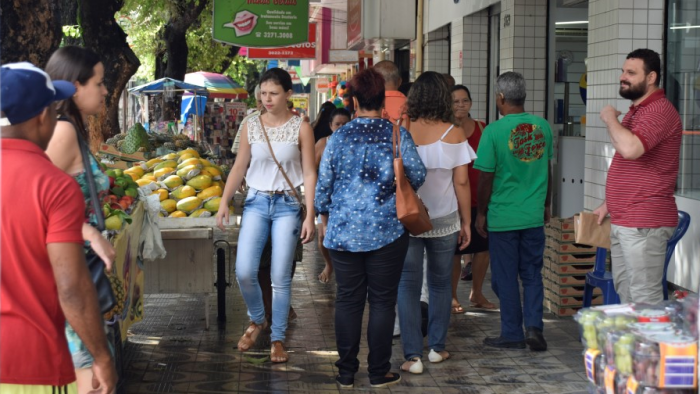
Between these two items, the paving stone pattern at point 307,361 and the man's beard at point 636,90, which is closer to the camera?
the man's beard at point 636,90

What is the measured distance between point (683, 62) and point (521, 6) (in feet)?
12.5

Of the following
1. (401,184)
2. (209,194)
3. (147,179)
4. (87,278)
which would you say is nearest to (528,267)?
(401,184)

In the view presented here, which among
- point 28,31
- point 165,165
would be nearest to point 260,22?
point 28,31

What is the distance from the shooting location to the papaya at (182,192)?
795cm

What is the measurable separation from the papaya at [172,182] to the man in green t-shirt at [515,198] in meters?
2.54

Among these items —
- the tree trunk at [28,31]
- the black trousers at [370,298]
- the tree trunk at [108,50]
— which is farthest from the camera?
the tree trunk at [108,50]

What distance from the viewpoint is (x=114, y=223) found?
5.80 meters

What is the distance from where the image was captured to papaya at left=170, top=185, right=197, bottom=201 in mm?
7949

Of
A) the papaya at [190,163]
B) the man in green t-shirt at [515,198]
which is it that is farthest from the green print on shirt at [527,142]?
the papaya at [190,163]

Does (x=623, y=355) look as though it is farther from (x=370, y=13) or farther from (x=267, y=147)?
(x=370, y=13)

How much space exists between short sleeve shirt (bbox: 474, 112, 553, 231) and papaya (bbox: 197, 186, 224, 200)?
221 cm

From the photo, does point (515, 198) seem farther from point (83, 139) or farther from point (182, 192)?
point (83, 139)

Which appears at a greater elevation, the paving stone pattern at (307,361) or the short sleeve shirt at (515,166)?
the short sleeve shirt at (515,166)

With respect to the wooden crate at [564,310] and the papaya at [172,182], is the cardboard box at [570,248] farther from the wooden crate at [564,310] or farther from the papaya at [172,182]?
the papaya at [172,182]
